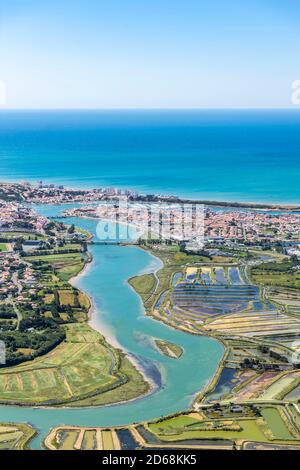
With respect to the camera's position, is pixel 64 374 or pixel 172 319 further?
pixel 172 319

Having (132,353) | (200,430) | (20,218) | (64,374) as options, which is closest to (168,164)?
(20,218)

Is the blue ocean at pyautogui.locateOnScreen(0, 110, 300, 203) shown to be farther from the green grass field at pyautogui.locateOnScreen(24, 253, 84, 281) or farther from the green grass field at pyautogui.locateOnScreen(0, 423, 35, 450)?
the green grass field at pyautogui.locateOnScreen(0, 423, 35, 450)

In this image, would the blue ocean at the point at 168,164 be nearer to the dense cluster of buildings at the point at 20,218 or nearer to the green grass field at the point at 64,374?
the dense cluster of buildings at the point at 20,218

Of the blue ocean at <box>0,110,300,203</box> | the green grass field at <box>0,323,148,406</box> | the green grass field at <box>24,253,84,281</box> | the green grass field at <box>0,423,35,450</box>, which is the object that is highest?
the blue ocean at <box>0,110,300,203</box>

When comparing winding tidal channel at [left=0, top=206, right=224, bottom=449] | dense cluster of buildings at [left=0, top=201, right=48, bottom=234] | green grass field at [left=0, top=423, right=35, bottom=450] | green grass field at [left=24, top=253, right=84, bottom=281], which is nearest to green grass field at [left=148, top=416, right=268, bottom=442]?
winding tidal channel at [left=0, top=206, right=224, bottom=449]

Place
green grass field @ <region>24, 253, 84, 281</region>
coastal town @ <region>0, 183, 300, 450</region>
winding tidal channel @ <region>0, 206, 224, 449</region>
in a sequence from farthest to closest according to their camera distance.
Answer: green grass field @ <region>24, 253, 84, 281</region> < winding tidal channel @ <region>0, 206, 224, 449</region> < coastal town @ <region>0, 183, 300, 450</region>

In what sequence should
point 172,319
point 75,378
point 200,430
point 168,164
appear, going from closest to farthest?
1. point 200,430
2. point 75,378
3. point 172,319
4. point 168,164

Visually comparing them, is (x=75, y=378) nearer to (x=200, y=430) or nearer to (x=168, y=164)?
(x=200, y=430)

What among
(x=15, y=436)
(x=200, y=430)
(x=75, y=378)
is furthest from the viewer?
(x=75, y=378)

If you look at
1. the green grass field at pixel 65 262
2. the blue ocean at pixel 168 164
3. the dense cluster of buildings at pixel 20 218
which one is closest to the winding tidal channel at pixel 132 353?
the green grass field at pixel 65 262
